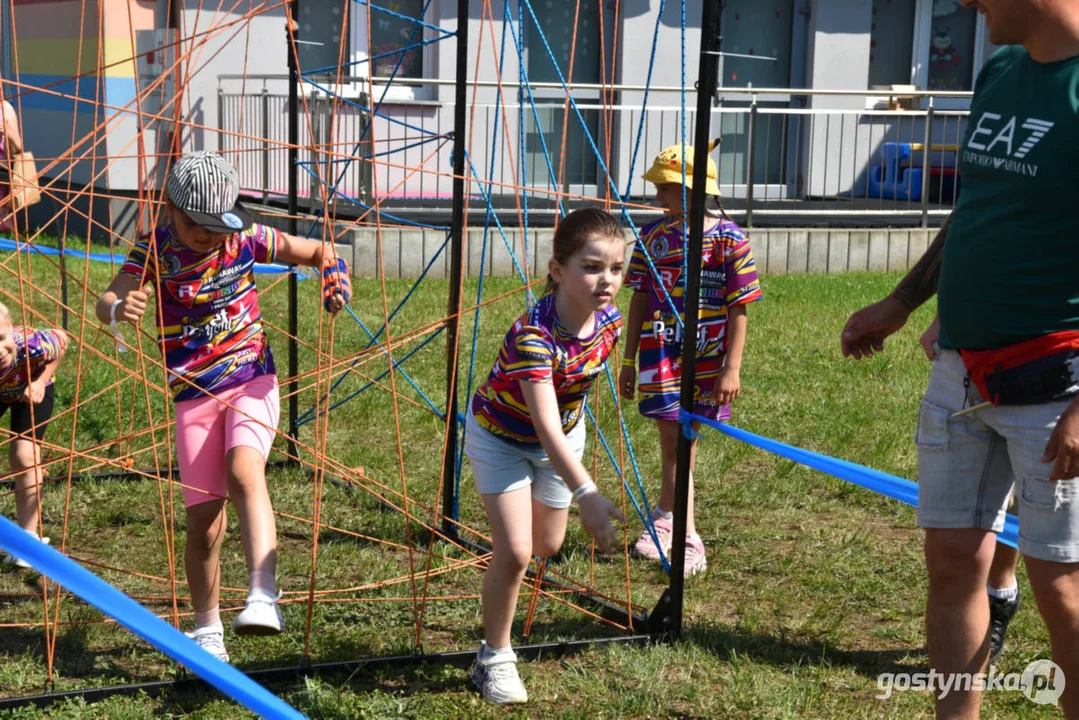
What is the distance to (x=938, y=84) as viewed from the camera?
1388cm

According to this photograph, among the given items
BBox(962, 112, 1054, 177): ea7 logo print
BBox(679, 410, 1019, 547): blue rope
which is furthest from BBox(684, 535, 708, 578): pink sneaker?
BBox(962, 112, 1054, 177): ea7 logo print

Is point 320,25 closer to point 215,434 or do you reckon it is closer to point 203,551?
point 215,434

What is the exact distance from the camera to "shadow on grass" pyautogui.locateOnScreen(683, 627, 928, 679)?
329cm

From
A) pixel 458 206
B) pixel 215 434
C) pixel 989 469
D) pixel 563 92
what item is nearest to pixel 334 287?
pixel 215 434

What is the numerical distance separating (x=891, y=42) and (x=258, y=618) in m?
12.3

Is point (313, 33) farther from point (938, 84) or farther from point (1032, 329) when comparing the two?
point (1032, 329)

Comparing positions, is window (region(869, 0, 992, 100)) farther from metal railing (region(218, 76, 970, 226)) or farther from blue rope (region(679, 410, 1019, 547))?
blue rope (region(679, 410, 1019, 547))

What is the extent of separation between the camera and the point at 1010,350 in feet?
7.55

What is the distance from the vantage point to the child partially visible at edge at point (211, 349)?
3.12 m

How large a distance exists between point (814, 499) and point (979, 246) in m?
2.49

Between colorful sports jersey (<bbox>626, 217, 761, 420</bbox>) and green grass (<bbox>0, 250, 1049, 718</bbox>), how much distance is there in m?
0.55

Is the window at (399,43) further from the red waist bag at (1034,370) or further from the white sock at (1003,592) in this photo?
the red waist bag at (1034,370)

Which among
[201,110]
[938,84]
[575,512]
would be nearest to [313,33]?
[201,110]

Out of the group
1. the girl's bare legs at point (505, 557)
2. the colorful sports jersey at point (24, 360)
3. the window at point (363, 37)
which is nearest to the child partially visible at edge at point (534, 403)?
the girl's bare legs at point (505, 557)
